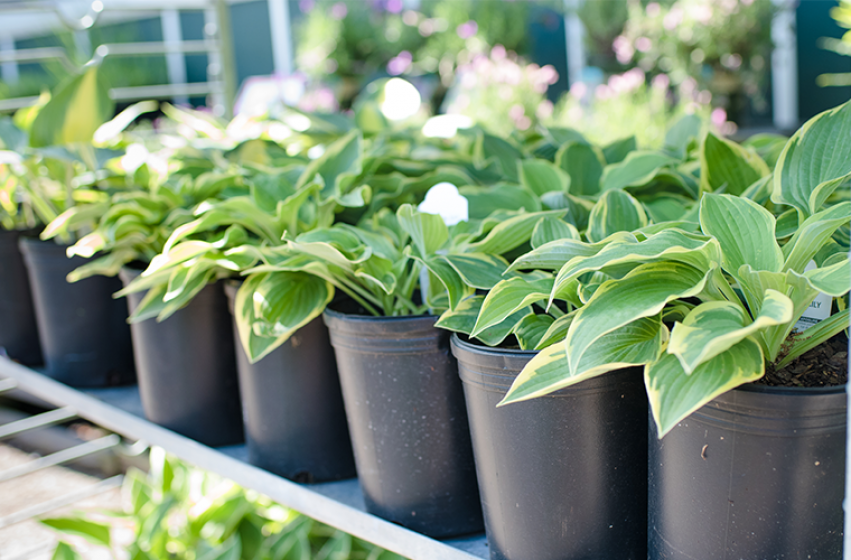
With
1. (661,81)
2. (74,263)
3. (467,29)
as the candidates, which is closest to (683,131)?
(74,263)

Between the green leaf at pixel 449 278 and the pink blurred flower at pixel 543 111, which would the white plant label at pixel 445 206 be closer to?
the green leaf at pixel 449 278

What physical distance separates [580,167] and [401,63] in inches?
158

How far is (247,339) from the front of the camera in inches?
28.4

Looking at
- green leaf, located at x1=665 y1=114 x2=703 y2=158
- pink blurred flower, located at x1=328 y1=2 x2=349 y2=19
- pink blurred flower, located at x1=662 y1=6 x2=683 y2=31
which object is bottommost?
green leaf, located at x1=665 y1=114 x2=703 y2=158

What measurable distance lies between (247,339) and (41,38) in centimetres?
644

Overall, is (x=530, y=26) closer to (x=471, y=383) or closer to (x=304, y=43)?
(x=304, y=43)

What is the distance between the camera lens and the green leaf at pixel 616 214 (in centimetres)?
62

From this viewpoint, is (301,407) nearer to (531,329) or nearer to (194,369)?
(194,369)

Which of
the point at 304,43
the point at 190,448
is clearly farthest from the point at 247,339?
the point at 304,43

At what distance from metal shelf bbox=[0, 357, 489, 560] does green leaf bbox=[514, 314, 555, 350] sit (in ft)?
0.64

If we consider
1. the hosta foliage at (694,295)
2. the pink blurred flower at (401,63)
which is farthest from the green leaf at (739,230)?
the pink blurred flower at (401,63)

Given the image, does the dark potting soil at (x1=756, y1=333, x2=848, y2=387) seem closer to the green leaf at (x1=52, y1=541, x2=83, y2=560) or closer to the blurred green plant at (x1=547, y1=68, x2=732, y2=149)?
the green leaf at (x1=52, y1=541, x2=83, y2=560)

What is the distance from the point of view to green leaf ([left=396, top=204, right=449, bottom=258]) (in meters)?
0.63

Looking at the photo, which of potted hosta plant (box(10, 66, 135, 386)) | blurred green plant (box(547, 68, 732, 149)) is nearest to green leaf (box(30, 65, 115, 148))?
potted hosta plant (box(10, 66, 135, 386))
